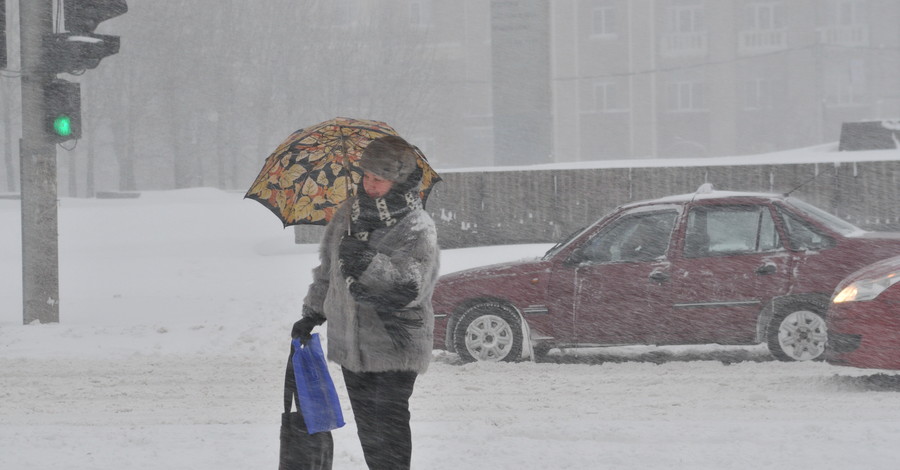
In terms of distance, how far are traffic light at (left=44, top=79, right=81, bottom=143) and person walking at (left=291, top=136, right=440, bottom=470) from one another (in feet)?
26.7

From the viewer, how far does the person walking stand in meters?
4.64

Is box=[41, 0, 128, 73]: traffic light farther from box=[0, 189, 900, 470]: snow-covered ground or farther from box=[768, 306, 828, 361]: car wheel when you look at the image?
box=[768, 306, 828, 361]: car wheel

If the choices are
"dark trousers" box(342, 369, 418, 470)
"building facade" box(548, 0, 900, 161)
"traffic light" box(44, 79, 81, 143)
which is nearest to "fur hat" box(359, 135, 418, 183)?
"dark trousers" box(342, 369, 418, 470)

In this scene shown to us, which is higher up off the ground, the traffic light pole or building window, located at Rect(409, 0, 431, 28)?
building window, located at Rect(409, 0, 431, 28)

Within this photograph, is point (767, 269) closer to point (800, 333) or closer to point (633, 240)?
point (800, 333)

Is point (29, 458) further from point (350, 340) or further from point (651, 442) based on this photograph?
point (651, 442)

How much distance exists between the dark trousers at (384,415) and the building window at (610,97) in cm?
5217

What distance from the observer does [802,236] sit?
389 inches

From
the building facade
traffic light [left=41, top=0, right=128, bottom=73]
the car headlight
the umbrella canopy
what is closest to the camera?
the umbrella canopy

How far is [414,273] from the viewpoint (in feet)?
15.2

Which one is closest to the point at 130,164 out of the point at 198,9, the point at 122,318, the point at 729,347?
the point at 198,9

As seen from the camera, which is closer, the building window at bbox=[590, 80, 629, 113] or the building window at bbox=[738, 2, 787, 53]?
the building window at bbox=[738, 2, 787, 53]

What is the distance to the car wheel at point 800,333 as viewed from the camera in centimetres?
966

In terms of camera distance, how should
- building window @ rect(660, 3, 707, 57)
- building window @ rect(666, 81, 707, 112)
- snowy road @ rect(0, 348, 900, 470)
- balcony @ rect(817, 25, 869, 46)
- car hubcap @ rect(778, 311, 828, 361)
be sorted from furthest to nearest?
1. balcony @ rect(817, 25, 869, 46)
2. building window @ rect(666, 81, 707, 112)
3. building window @ rect(660, 3, 707, 57)
4. car hubcap @ rect(778, 311, 828, 361)
5. snowy road @ rect(0, 348, 900, 470)
